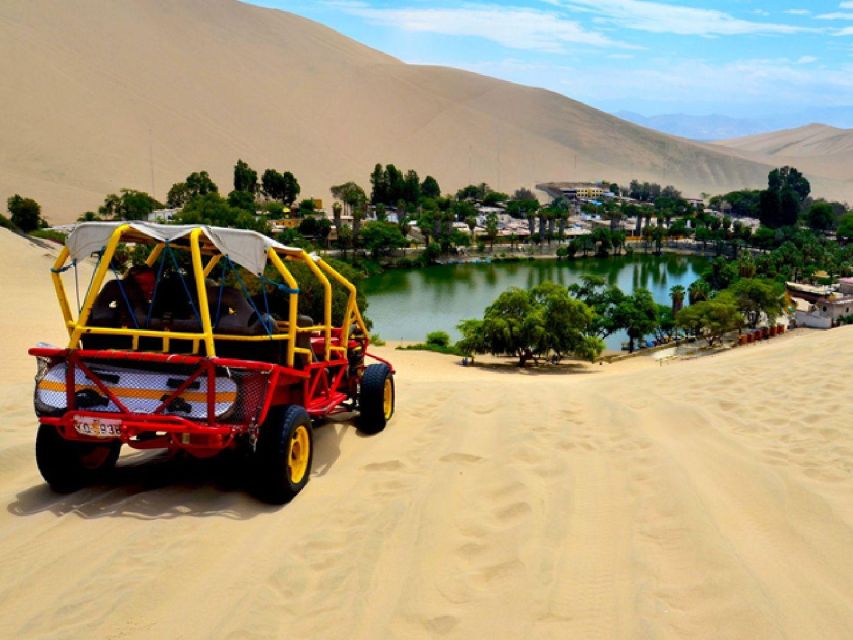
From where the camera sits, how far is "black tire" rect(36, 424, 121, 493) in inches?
200

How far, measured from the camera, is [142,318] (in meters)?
5.59

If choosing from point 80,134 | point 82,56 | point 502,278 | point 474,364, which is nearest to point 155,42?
point 82,56

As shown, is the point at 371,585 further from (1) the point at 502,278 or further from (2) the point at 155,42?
(2) the point at 155,42

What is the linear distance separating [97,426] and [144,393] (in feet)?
1.18

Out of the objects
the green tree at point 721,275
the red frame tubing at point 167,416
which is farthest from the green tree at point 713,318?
the red frame tubing at point 167,416

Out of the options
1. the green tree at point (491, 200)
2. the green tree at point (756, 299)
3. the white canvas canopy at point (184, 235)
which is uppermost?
the green tree at point (491, 200)

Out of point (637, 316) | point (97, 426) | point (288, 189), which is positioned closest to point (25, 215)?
point (288, 189)

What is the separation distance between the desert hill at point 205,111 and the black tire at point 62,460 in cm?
9224

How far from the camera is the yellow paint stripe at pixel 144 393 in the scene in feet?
16.0

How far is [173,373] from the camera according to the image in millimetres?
4965

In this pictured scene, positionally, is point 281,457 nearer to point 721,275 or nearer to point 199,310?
point 199,310

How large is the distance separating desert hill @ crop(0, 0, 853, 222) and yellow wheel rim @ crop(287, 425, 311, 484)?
305ft

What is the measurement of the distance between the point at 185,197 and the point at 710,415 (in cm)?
8296

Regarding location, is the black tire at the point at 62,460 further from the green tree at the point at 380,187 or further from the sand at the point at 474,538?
the green tree at the point at 380,187
